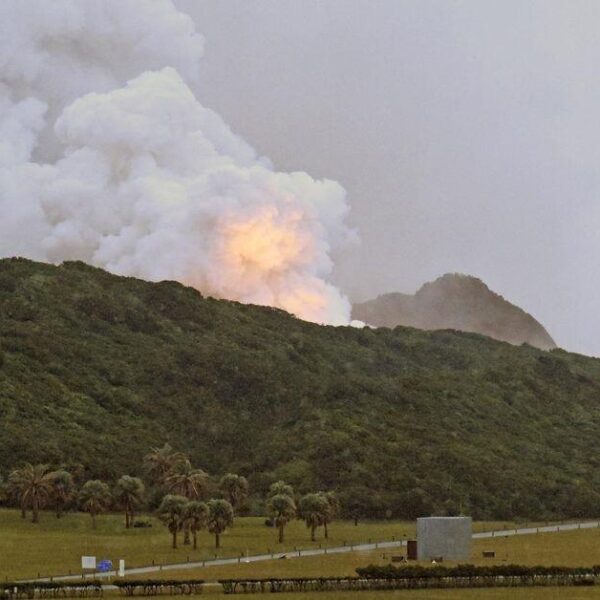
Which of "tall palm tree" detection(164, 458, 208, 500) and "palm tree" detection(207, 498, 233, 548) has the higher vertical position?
"tall palm tree" detection(164, 458, 208, 500)

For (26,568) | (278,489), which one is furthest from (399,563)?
(278,489)

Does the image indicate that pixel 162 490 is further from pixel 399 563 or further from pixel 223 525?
pixel 399 563

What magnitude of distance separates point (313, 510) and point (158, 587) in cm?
5496

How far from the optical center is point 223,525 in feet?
436

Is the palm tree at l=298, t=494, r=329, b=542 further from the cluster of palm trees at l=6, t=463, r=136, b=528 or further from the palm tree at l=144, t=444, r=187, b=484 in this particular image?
the palm tree at l=144, t=444, r=187, b=484

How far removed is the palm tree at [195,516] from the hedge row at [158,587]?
4165 cm

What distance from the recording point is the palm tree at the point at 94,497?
14962cm

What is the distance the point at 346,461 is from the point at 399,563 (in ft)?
285

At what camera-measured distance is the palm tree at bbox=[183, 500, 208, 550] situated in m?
131

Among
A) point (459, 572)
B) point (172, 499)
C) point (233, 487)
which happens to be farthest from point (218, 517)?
point (459, 572)

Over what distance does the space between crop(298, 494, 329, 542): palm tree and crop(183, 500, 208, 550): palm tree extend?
573 inches

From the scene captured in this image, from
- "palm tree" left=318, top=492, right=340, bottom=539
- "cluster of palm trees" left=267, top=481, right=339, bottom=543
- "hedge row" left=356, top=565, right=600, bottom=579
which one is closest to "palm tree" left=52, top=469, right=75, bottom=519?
"cluster of palm trees" left=267, top=481, right=339, bottom=543

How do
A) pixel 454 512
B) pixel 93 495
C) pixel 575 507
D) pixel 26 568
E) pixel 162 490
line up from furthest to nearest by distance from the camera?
1. pixel 575 507
2. pixel 454 512
3. pixel 162 490
4. pixel 93 495
5. pixel 26 568

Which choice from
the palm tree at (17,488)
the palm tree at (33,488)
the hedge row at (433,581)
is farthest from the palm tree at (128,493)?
the hedge row at (433,581)
